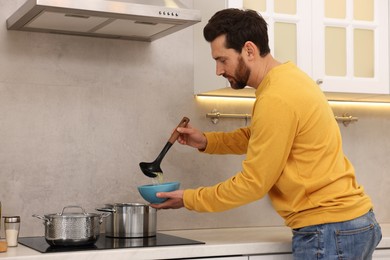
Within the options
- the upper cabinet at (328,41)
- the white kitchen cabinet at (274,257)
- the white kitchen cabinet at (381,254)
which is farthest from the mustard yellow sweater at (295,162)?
the upper cabinet at (328,41)

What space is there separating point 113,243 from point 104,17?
2.79ft

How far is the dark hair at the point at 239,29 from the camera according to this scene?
8.43 feet

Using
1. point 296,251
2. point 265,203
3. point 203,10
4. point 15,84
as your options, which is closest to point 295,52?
point 203,10

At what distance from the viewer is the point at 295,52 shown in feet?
10.3

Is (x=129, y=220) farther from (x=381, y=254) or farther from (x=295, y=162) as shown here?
(x=381, y=254)

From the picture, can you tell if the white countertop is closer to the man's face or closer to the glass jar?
the glass jar

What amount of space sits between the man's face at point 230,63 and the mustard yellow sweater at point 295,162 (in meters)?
0.12

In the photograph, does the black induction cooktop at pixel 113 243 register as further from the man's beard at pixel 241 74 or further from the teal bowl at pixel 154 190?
the man's beard at pixel 241 74

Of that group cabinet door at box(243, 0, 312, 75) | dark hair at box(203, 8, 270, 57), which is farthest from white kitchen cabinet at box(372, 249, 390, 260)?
dark hair at box(203, 8, 270, 57)

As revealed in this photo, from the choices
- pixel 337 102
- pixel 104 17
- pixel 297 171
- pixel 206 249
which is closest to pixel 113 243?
pixel 206 249

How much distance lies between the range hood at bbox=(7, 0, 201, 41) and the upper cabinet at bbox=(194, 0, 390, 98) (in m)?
0.28

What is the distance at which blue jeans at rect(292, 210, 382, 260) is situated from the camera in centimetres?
243

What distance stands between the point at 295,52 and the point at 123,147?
2.81 ft

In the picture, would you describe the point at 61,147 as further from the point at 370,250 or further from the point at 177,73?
the point at 370,250
